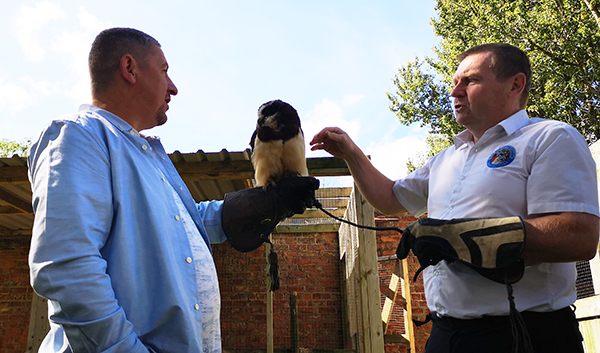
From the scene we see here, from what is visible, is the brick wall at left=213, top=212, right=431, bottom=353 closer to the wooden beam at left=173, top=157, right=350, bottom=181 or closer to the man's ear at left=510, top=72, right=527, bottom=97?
the wooden beam at left=173, top=157, right=350, bottom=181

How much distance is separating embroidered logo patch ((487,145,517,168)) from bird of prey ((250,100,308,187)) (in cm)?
90

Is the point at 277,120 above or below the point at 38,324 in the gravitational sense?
above

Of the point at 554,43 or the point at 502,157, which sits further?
the point at 554,43

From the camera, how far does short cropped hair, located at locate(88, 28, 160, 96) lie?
1536 mm

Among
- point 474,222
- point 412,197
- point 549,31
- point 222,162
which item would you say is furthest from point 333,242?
point 549,31

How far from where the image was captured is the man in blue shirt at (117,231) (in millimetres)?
1024

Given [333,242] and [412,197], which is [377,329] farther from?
[333,242]

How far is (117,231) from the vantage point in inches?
46.5

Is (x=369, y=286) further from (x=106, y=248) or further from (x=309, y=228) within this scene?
(x=309, y=228)

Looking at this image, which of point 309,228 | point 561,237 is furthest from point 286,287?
point 561,237

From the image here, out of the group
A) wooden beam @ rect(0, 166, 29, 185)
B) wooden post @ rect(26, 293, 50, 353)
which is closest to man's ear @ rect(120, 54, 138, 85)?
wooden beam @ rect(0, 166, 29, 185)

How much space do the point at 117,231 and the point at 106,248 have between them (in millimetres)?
57

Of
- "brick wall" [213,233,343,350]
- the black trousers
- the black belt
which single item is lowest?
"brick wall" [213,233,343,350]

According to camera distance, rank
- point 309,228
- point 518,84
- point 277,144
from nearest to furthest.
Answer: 1. point 518,84
2. point 277,144
3. point 309,228
